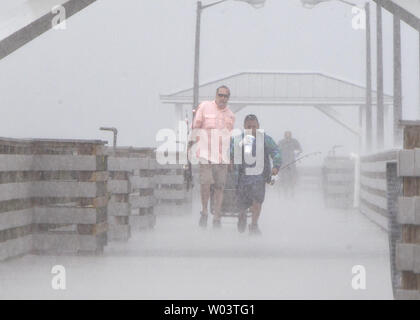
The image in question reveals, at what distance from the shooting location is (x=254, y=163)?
40.8 ft

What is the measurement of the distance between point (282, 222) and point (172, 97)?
40.6 m

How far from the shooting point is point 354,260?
30.5ft

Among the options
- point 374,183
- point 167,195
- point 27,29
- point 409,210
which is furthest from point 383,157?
point 409,210

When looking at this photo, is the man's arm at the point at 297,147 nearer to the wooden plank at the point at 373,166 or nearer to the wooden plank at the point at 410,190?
the wooden plank at the point at 373,166

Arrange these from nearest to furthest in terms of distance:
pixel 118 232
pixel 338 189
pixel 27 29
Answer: pixel 27 29, pixel 118 232, pixel 338 189

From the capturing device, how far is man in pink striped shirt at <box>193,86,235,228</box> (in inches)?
488

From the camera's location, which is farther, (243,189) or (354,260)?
(243,189)

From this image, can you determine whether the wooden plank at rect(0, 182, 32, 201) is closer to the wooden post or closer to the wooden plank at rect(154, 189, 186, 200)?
the wooden post

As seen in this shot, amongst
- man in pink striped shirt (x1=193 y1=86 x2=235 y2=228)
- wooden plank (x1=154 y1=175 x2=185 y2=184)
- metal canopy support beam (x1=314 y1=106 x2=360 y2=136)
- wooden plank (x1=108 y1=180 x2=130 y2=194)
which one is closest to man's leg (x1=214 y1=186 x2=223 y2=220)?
man in pink striped shirt (x1=193 y1=86 x2=235 y2=228)

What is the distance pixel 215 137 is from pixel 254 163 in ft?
1.93

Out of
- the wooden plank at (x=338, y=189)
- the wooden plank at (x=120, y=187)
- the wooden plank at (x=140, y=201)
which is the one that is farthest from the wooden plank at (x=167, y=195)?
the wooden plank at (x=120, y=187)

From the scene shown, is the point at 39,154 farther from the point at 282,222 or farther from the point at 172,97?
the point at 172,97

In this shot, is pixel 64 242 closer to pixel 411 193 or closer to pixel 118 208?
pixel 118 208
